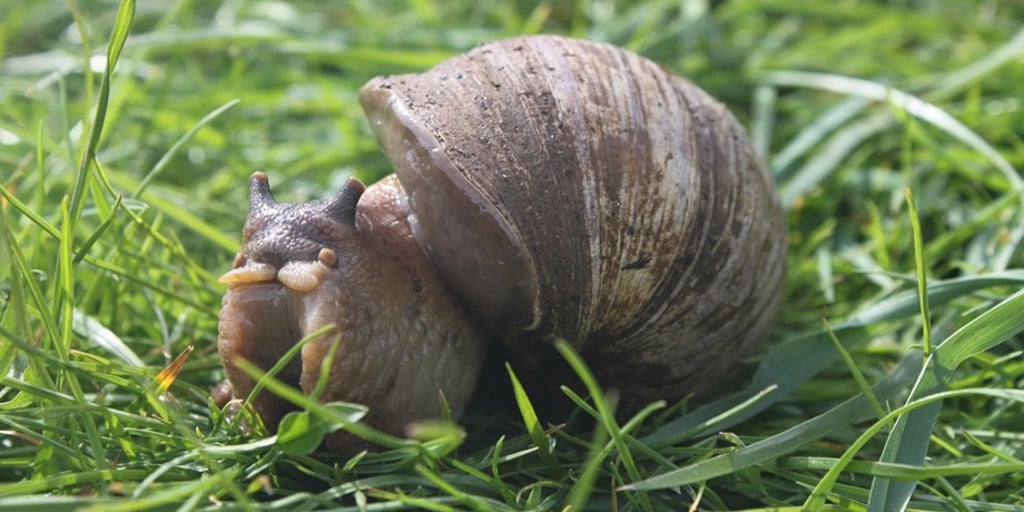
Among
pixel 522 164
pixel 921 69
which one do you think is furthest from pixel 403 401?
pixel 921 69

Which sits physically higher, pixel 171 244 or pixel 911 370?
pixel 171 244

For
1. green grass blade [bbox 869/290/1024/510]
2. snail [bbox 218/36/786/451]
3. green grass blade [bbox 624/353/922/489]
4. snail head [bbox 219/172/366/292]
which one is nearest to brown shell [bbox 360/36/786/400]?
snail [bbox 218/36/786/451]

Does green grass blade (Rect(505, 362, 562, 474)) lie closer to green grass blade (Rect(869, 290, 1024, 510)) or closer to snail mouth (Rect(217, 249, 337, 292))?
snail mouth (Rect(217, 249, 337, 292))

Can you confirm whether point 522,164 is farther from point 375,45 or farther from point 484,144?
point 375,45

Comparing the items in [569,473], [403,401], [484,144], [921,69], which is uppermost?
[484,144]

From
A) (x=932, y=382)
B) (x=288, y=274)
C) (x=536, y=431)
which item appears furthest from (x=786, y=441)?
(x=288, y=274)

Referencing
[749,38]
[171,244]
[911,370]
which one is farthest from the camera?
[749,38]

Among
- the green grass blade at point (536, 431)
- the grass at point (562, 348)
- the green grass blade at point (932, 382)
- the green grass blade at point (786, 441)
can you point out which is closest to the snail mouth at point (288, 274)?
the grass at point (562, 348)
